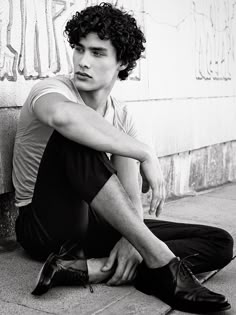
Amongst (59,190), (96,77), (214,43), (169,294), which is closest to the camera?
(169,294)

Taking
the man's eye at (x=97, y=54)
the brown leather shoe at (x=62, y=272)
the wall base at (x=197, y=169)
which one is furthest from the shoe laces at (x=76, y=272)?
the wall base at (x=197, y=169)

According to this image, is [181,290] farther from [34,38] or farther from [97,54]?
[34,38]

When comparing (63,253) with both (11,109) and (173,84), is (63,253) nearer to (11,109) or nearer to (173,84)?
(11,109)

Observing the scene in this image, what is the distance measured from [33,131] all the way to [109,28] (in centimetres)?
72

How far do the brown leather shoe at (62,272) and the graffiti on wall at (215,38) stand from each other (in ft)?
12.5

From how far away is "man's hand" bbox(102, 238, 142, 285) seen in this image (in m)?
2.89

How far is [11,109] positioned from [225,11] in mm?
3975

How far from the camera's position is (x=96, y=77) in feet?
10.6

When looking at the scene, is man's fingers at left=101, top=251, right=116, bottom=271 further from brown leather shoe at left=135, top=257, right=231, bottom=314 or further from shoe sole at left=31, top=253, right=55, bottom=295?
shoe sole at left=31, top=253, right=55, bottom=295

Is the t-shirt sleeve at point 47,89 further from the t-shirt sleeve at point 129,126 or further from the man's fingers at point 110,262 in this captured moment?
the man's fingers at point 110,262

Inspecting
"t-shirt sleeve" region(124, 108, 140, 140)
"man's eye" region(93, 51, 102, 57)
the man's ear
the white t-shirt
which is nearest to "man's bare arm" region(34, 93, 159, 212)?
the white t-shirt

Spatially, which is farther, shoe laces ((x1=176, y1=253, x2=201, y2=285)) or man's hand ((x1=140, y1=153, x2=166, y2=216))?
man's hand ((x1=140, y1=153, x2=166, y2=216))

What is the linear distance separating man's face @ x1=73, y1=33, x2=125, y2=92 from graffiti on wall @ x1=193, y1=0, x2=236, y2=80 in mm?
3130

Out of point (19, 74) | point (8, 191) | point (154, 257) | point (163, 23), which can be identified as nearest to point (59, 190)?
point (154, 257)
